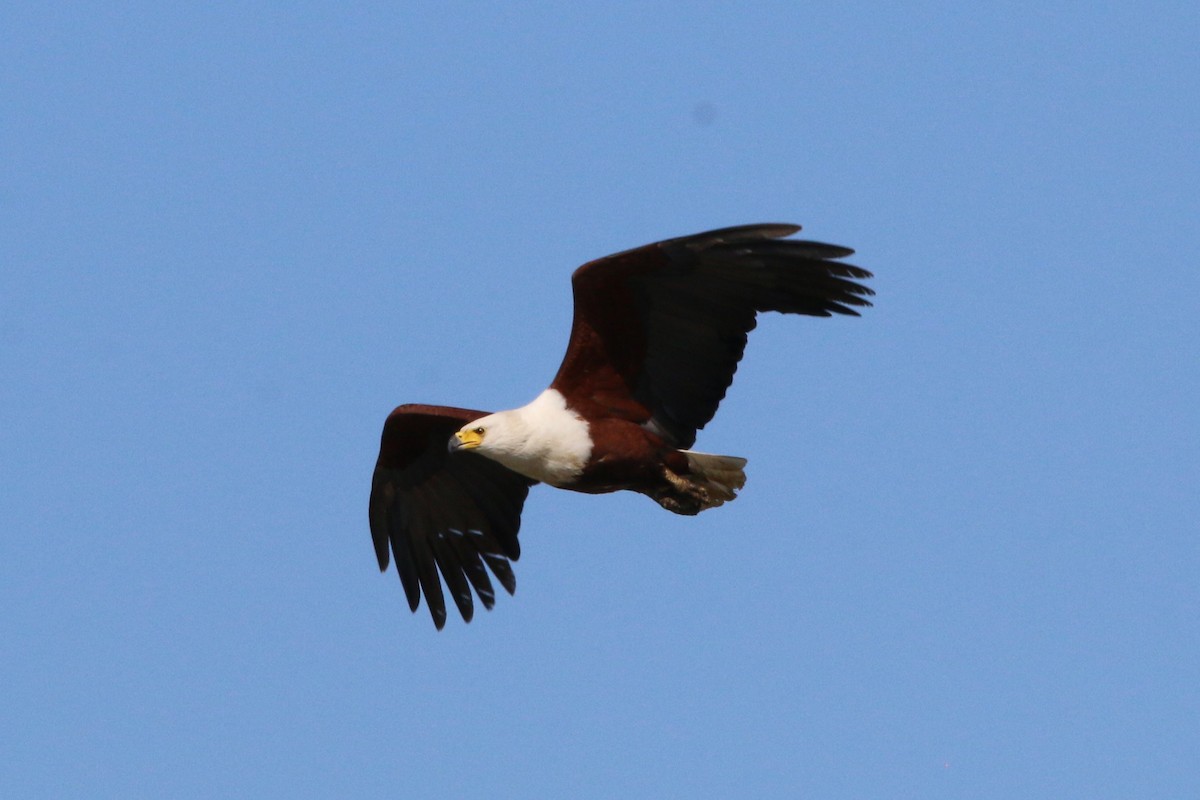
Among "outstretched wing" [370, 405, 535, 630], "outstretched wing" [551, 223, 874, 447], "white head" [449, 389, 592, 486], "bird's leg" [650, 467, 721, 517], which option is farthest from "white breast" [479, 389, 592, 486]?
"outstretched wing" [370, 405, 535, 630]

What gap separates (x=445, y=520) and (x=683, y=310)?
312 cm

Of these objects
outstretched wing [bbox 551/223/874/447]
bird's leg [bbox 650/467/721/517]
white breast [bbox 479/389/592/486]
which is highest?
outstretched wing [bbox 551/223/874/447]

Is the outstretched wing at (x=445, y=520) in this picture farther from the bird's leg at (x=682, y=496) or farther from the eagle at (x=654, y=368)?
the bird's leg at (x=682, y=496)

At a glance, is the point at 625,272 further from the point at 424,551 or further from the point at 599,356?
the point at 424,551

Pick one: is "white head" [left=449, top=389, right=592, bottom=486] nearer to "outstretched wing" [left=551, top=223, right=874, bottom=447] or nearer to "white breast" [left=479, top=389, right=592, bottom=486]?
"white breast" [left=479, top=389, right=592, bottom=486]

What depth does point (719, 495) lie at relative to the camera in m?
11.7

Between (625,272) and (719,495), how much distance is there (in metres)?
1.76

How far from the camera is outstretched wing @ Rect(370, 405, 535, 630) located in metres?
13.1

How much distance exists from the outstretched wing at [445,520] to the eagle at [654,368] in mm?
357

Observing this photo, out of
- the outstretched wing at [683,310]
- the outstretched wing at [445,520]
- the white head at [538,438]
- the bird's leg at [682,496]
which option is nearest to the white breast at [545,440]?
the white head at [538,438]

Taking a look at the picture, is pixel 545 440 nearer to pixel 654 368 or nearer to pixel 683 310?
pixel 654 368

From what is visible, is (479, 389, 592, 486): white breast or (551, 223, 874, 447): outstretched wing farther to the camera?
(479, 389, 592, 486): white breast

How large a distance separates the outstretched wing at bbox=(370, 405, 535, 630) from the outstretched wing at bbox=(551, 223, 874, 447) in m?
1.77

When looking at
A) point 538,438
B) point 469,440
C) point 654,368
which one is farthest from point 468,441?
point 654,368
